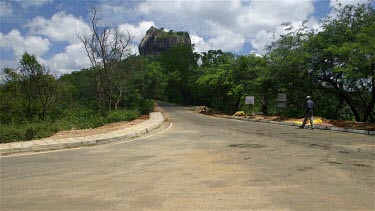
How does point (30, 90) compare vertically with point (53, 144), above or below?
above

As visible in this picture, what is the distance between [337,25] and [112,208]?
75.6 feet

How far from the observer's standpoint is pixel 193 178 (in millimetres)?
7188

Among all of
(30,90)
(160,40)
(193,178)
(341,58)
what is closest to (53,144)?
(193,178)

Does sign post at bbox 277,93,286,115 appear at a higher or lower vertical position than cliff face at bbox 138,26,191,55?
lower

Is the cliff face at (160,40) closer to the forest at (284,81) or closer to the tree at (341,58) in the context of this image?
the forest at (284,81)

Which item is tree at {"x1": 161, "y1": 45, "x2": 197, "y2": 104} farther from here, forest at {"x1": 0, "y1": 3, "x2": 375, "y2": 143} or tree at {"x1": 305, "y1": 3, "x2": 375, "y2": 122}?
tree at {"x1": 305, "y1": 3, "x2": 375, "y2": 122}

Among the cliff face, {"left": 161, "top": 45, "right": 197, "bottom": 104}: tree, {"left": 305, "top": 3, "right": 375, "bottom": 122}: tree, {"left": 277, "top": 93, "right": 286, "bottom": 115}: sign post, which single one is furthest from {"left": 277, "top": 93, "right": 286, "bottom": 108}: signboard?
the cliff face

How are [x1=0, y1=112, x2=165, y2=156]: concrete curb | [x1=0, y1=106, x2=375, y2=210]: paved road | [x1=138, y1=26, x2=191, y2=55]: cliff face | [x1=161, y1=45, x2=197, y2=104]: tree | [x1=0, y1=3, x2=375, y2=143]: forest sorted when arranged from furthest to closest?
[x1=138, y1=26, x2=191, y2=55]: cliff face, [x1=161, y1=45, x2=197, y2=104]: tree, [x1=0, y1=3, x2=375, y2=143]: forest, [x1=0, y1=112, x2=165, y2=156]: concrete curb, [x1=0, y1=106, x2=375, y2=210]: paved road

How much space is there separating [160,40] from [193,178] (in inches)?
4711

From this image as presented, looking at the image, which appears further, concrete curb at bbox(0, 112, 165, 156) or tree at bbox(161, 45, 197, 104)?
tree at bbox(161, 45, 197, 104)

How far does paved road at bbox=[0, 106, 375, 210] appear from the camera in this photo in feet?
18.4

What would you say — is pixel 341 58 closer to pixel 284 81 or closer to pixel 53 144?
pixel 284 81

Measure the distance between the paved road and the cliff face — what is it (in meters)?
113

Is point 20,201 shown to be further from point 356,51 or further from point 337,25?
point 337,25
